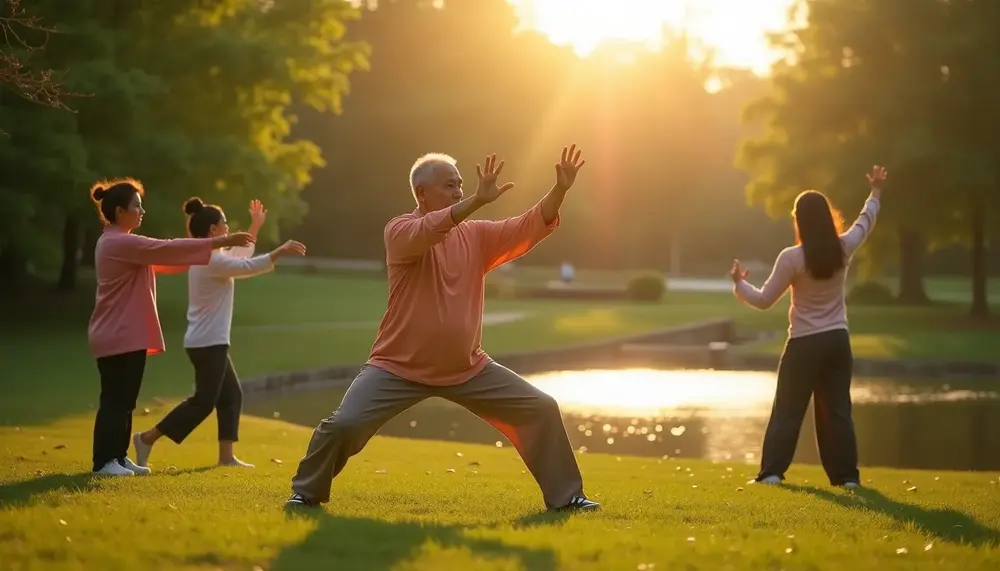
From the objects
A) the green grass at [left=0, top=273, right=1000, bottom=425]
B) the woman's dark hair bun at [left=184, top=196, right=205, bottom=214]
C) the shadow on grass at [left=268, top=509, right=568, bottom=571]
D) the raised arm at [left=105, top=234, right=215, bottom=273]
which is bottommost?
the green grass at [left=0, top=273, right=1000, bottom=425]

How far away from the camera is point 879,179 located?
30.8ft

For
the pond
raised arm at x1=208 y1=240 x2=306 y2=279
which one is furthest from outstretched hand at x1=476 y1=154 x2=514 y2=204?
the pond

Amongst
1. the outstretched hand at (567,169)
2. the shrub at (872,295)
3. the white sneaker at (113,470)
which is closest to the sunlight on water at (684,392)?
the white sneaker at (113,470)

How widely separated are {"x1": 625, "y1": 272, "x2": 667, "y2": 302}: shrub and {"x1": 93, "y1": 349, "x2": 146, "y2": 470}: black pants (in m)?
37.1

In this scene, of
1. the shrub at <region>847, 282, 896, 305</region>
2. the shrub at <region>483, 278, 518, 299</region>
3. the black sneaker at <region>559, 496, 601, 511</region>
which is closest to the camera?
the black sneaker at <region>559, 496, 601, 511</region>

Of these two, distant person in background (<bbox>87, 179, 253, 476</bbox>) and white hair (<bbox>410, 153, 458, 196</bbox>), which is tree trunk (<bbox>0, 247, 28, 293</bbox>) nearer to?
distant person in background (<bbox>87, 179, 253, 476</bbox>)

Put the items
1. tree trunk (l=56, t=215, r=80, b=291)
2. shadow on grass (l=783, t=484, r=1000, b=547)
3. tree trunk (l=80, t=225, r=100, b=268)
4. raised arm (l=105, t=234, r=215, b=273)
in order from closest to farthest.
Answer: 1. shadow on grass (l=783, t=484, r=1000, b=547)
2. raised arm (l=105, t=234, r=215, b=273)
3. tree trunk (l=56, t=215, r=80, b=291)
4. tree trunk (l=80, t=225, r=100, b=268)

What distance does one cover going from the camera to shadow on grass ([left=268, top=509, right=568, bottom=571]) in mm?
5395

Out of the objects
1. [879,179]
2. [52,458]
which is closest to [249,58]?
[52,458]

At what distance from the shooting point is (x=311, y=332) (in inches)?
1134

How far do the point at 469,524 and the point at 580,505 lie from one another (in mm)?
790

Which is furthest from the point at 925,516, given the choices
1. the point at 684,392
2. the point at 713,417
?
the point at 684,392

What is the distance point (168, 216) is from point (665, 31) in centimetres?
6123

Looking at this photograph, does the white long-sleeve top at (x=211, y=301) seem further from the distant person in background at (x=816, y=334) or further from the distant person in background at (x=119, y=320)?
the distant person in background at (x=816, y=334)
